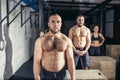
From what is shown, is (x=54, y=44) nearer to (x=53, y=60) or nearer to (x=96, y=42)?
(x=53, y=60)

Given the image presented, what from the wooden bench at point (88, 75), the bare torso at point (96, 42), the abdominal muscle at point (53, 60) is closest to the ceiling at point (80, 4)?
the bare torso at point (96, 42)

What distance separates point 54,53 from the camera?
2652 millimetres

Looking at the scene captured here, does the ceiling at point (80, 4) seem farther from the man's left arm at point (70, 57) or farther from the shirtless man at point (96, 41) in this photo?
the man's left arm at point (70, 57)

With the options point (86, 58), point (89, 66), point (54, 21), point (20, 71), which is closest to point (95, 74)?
point (86, 58)

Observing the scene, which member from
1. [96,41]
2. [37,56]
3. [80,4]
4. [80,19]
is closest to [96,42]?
[96,41]

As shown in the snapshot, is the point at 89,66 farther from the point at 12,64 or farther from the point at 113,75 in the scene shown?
the point at 12,64

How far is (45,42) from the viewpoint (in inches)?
102

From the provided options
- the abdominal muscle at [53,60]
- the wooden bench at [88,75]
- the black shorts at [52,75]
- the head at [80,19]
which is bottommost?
the wooden bench at [88,75]

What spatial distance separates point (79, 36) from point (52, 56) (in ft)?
5.39

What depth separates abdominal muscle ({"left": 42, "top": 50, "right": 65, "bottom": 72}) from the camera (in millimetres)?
2652

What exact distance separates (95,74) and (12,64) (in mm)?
2446

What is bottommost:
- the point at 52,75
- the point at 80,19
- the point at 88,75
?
the point at 88,75

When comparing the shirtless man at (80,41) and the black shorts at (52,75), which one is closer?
the black shorts at (52,75)

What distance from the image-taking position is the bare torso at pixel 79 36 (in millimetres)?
4160
